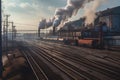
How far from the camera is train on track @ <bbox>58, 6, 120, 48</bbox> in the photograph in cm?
4175

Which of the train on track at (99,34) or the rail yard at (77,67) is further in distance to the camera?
the train on track at (99,34)

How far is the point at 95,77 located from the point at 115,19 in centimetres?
4897

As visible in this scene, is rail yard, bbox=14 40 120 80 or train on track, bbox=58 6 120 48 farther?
train on track, bbox=58 6 120 48

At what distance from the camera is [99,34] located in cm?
4212

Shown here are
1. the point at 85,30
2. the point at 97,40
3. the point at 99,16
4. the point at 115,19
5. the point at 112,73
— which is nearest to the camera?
the point at 112,73

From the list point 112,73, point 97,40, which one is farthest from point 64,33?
point 112,73

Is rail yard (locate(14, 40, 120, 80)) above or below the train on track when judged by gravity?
below

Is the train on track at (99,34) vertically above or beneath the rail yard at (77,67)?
above

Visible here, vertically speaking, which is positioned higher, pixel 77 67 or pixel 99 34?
pixel 99 34

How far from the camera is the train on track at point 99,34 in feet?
137

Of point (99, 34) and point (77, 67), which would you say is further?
point (99, 34)

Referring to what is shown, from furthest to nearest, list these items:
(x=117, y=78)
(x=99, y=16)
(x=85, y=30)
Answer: (x=99, y=16) → (x=85, y=30) → (x=117, y=78)

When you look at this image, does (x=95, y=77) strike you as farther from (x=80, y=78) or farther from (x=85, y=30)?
(x=85, y=30)

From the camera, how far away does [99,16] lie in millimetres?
68500
